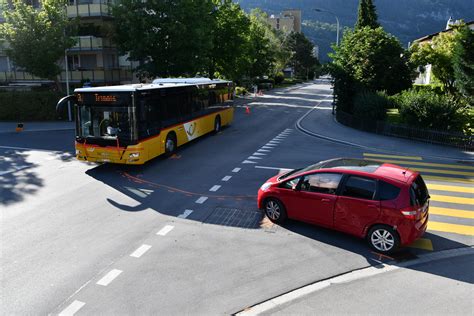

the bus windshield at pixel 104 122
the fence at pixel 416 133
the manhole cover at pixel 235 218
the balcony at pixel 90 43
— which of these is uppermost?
the balcony at pixel 90 43

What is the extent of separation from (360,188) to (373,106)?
52.8 ft

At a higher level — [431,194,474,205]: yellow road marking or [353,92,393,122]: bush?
[353,92,393,122]: bush

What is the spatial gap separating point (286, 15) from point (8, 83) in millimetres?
161060

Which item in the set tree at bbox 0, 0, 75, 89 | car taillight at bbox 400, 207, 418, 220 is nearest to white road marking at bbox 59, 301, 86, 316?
car taillight at bbox 400, 207, 418, 220

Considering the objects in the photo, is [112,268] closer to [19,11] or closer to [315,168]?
[315,168]

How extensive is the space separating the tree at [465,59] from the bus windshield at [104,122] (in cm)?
2513

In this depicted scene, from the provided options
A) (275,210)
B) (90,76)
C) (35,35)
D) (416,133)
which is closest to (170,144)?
(275,210)

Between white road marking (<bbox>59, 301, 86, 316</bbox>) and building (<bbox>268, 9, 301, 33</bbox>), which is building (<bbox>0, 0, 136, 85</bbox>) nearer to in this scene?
white road marking (<bbox>59, 301, 86, 316</bbox>)

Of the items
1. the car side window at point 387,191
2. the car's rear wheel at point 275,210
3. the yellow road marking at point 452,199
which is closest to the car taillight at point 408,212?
the car side window at point 387,191

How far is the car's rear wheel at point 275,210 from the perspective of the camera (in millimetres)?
9938

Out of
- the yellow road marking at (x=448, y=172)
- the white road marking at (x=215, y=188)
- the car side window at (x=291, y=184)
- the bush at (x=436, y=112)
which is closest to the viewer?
the car side window at (x=291, y=184)

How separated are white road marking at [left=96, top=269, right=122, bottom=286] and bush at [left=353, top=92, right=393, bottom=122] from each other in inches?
750

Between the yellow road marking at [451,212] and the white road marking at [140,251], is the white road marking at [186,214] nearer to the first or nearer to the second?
the white road marking at [140,251]

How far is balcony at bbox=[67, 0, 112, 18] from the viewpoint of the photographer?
34.0 meters
